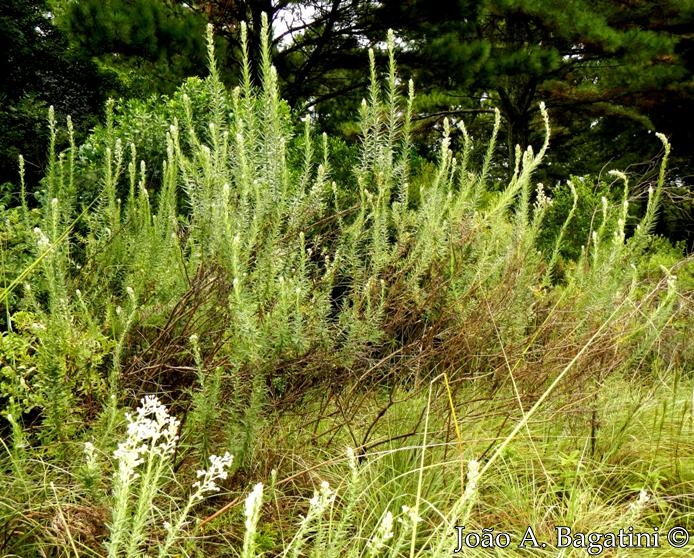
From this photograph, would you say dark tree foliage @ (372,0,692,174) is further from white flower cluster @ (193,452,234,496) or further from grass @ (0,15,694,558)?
white flower cluster @ (193,452,234,496)

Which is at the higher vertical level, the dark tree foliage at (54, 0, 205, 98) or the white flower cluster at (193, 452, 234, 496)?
the dark tree foliage at (54, 0, 205, 98)

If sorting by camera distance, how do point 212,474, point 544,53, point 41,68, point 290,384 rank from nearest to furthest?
point 212,474 < point 290,384 < point 544,53 < point 41,68

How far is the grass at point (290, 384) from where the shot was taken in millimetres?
1753

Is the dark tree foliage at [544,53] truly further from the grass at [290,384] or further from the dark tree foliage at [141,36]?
the grass at [290,384]

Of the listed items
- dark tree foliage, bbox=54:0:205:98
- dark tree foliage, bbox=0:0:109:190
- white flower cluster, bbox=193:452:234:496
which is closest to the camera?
white flower cluster, bbox=193:452:234:496

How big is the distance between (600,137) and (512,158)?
6.61m

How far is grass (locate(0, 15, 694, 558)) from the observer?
1753 mm

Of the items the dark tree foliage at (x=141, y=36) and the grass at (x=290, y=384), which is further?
the dark tree foliage at (x=141, y=36)

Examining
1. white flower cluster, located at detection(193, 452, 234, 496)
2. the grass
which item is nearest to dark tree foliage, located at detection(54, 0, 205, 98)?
the grass

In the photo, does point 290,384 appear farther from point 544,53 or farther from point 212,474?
point 544,53

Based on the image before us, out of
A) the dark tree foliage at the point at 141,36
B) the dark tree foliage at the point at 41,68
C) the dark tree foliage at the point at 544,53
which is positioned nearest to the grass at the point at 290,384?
the dark tree foliage at the point at 141,36

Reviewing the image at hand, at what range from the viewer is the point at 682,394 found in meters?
3.06

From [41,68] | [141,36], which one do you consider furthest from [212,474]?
[41,68]

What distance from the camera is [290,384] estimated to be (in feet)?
7.68
